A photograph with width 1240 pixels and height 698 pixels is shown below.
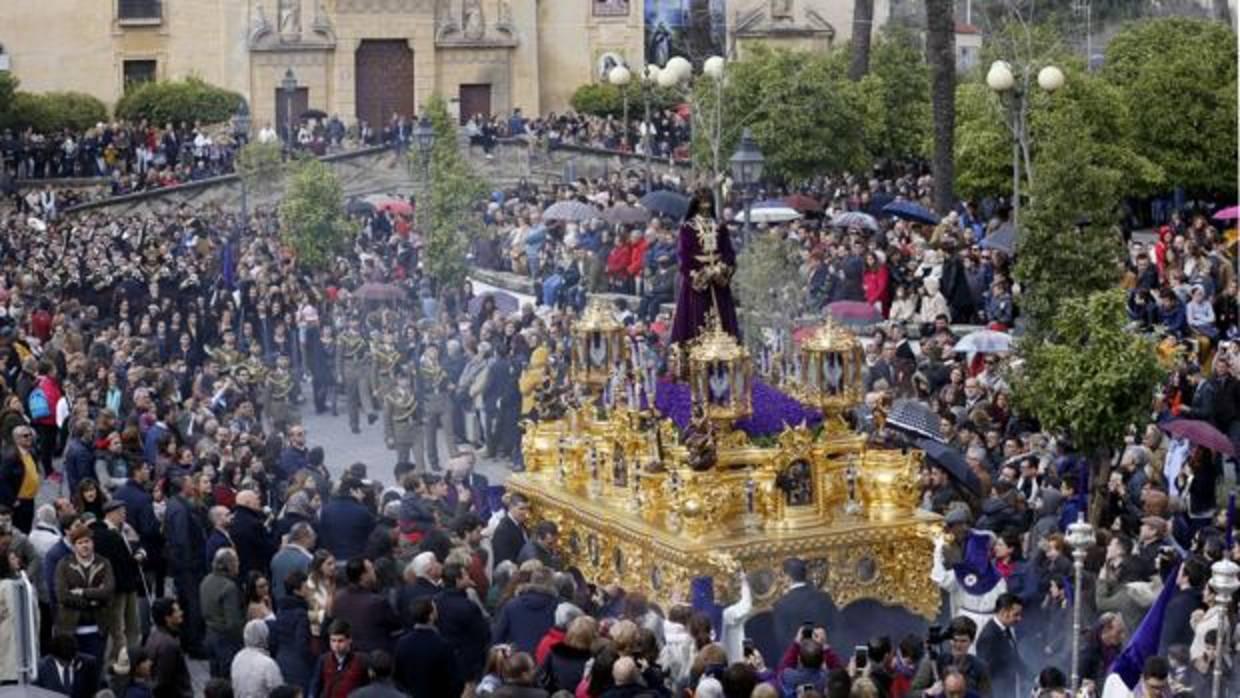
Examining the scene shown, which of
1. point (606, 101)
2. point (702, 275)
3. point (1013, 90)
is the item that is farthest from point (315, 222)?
point (702, 275)

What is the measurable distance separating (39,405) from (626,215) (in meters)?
14.1

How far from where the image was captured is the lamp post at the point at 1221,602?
13.5 metres

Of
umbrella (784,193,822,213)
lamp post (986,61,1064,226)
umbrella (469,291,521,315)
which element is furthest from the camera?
Answer: umbrella (784,193,822,213)

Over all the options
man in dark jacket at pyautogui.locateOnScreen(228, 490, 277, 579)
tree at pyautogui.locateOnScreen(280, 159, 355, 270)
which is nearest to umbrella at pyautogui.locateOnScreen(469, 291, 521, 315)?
tree at pyautogui.locateOnScreen(280, 159, 355, 270)

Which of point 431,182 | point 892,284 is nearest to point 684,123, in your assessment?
point 431,182

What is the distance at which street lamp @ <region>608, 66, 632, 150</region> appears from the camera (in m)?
40.6

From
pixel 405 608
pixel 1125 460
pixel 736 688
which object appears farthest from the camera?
pixel 1125 460

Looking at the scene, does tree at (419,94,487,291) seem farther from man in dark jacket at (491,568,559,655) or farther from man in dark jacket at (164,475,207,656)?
man in dark jacket at (491,568,559,655)

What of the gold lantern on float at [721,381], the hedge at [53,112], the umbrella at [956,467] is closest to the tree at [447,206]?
the umbrella at [956,467]

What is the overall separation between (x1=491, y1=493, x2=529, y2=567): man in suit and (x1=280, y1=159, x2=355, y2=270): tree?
65.6 feet

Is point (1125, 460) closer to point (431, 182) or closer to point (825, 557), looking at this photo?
point (825, 557)

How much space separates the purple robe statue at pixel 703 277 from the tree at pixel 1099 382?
284 cm

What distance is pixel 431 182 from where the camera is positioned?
3556cm

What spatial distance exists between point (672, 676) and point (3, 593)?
4142 mm
